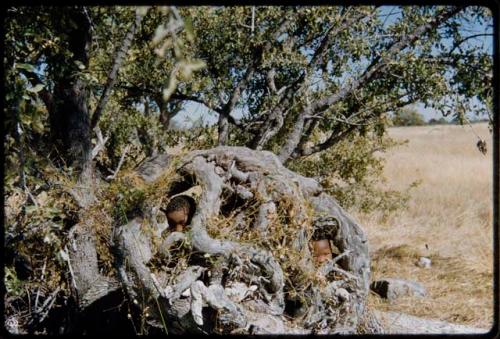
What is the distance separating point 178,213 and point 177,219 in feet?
0.15

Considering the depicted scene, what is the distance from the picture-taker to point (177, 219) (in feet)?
14.7

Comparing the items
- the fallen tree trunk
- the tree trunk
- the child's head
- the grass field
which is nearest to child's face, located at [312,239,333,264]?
the fallen tree trunk

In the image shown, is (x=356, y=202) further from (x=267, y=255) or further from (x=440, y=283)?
(x=267, y=255)

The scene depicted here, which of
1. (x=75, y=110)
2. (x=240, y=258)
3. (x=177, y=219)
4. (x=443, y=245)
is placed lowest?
(x=240, y=258)

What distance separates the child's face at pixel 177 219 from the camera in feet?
14.7

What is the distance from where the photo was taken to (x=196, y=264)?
406 centimetres

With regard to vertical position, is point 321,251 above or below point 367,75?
below

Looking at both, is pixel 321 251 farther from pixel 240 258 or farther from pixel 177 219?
pixel 177 219

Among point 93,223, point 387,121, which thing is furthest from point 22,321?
point 387,121

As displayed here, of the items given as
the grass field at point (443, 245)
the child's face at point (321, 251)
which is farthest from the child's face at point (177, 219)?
the grass field at point (443, 245)

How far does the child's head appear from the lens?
448 centimetres

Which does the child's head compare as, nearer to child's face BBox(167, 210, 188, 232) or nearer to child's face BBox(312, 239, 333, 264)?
child's face BBox(167, 210, 188, 232)

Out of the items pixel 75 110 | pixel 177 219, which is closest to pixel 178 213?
pixel 177 219

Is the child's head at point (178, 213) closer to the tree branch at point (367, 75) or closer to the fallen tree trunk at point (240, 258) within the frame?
the fallen tree trunk at point (240, 258)
